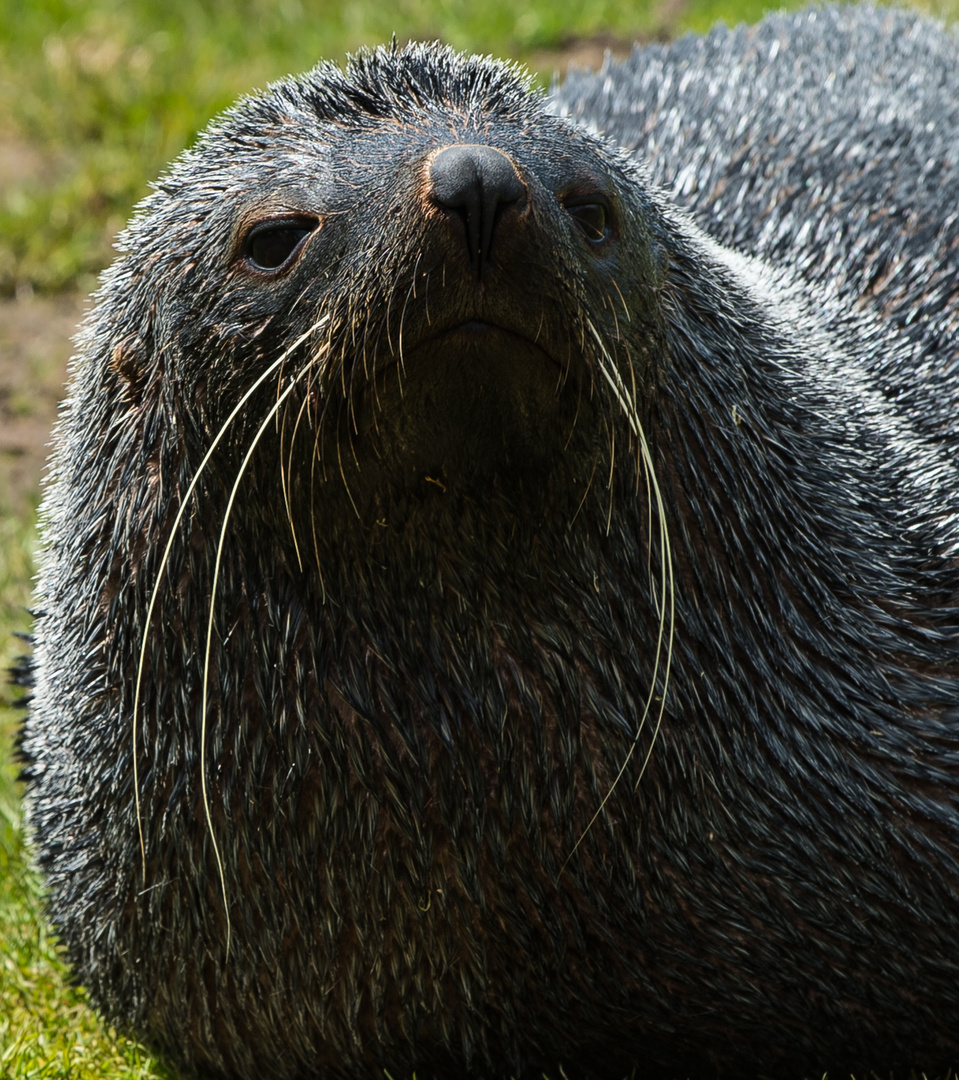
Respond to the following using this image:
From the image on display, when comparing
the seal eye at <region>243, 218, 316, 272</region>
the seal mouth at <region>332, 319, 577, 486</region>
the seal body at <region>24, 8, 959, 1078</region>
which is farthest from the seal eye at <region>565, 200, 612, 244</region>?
the seal eye at <region>243, 218, 316, 272</region>

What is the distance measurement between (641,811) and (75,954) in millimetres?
1518

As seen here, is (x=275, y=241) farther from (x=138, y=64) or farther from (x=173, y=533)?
(x=138, y=64)

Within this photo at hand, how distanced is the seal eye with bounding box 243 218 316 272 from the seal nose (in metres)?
0.39

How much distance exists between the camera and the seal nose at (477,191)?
275cm

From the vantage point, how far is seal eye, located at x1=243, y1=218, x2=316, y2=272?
10.2 ft

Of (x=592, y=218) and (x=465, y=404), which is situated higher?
(x=592, y=218)

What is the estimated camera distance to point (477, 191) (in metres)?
2.75

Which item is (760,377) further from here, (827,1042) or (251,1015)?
(251,1015)

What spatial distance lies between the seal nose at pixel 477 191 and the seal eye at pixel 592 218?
0.33 m

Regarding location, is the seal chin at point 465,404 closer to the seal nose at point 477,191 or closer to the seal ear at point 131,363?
the seal nose at point 477,191

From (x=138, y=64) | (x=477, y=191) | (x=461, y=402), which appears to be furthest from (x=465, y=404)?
(x=138, y=64)

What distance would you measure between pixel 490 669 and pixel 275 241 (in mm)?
976

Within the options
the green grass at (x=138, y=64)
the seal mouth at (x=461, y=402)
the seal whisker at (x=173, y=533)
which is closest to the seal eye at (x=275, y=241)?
the seal whisker at (x=173, y=533)

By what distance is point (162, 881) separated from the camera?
146 inches
